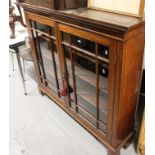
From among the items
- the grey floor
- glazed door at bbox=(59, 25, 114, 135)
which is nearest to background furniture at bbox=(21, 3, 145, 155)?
glazed door at bbox=(59, 25, 114, 135)

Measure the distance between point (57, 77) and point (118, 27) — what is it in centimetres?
94

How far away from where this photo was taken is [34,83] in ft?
7.82

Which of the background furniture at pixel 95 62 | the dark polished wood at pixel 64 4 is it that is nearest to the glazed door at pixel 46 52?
the background furniture at pixel 95 62

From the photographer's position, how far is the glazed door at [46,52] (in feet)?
4.72

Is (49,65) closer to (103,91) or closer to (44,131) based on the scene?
(44,131)

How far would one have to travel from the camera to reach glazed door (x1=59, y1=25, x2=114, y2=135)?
3.44ft

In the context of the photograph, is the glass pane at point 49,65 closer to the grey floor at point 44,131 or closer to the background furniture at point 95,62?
the background furniture at point 95,62

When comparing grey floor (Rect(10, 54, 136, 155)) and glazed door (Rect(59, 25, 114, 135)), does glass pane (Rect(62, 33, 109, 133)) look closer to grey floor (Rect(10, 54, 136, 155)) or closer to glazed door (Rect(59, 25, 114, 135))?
glazed door (Rect(59, 25, 114, 135))

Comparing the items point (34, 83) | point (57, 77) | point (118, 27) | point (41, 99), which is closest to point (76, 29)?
point (118, 27)

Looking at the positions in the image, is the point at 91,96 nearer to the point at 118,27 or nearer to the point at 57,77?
the point at 57,77

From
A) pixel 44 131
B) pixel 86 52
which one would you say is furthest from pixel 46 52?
pixel 44 131

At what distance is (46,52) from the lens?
1.67 m
